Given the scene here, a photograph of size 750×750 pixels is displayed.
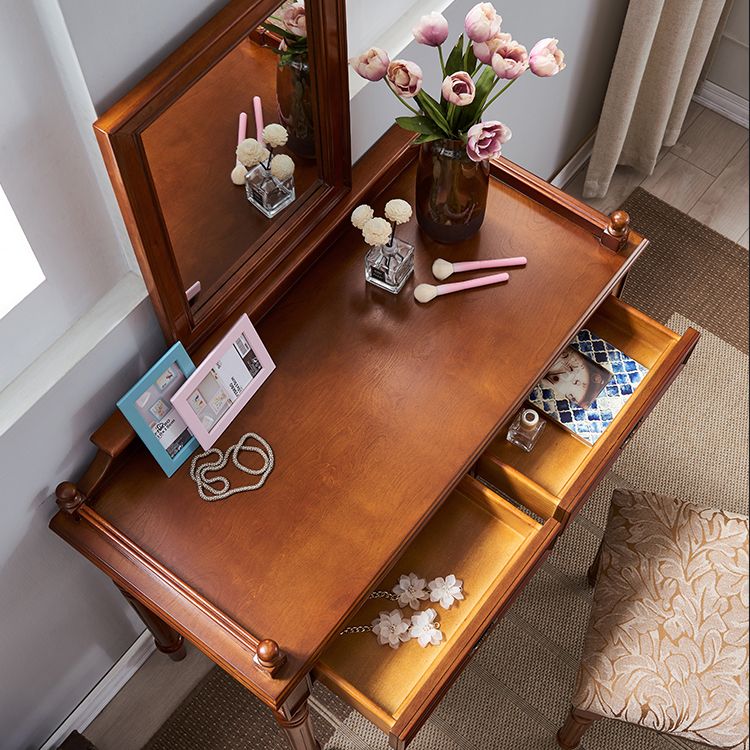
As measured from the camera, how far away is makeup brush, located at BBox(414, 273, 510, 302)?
1.59 meters

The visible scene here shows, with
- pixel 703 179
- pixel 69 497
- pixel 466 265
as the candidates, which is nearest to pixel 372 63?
pixel 466 265

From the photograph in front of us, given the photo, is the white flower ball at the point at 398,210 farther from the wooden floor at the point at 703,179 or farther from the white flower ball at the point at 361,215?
the wooden floor at the point at 703,179

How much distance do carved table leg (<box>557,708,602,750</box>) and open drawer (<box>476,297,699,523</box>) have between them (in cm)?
45

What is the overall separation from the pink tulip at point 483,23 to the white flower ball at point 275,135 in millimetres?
299

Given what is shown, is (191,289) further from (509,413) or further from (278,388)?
(509,413)

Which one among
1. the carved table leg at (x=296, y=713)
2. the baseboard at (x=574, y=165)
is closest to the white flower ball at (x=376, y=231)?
the carved table leg at (x=296, y=713)

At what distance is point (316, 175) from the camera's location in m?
1.54

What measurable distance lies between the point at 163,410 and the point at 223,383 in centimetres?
10

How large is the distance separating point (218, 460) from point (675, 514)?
34.0 inches

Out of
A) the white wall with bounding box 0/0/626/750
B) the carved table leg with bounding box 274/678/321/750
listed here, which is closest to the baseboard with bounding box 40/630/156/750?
the white wall with bounding box 0/0/626/750

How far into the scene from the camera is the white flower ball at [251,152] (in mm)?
1336

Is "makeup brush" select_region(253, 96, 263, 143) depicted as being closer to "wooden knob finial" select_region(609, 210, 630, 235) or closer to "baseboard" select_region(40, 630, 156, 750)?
"wooden knob finial" select_region(609, 210, 630, 235)

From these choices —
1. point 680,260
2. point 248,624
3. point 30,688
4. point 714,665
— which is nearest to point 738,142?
point 680,260

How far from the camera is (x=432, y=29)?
1.38 m
